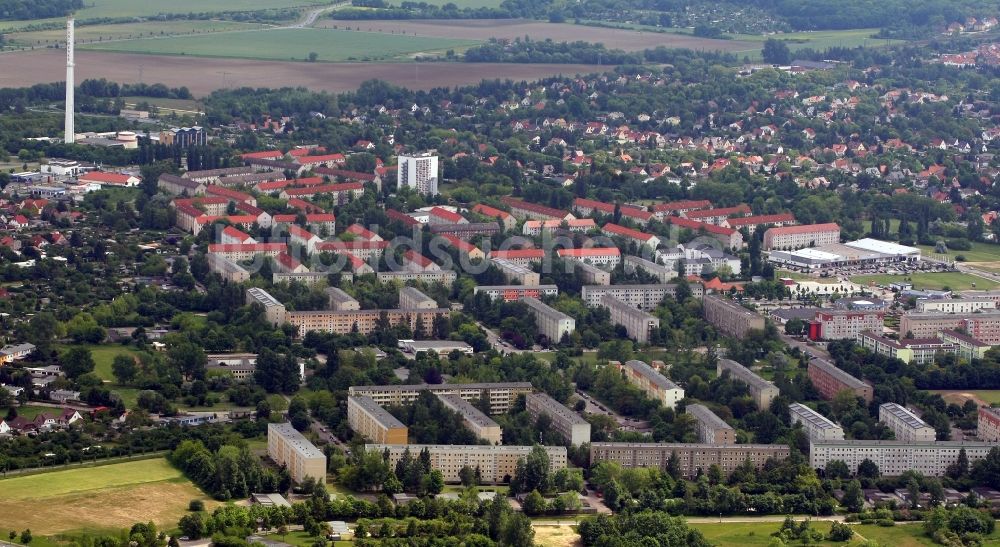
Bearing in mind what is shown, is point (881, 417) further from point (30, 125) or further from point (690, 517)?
point (30, 125)

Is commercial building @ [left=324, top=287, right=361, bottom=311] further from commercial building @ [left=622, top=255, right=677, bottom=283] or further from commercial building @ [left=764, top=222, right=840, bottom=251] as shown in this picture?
commercial building @ [left=764, top=222, right=840, bottom=251]

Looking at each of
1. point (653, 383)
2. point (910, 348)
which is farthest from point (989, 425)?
point (653, 383)

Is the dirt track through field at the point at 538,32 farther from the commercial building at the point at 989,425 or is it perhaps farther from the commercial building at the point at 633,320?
the commercial building at the point at 989,425

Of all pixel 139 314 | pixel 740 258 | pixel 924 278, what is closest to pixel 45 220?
pixel 139 314

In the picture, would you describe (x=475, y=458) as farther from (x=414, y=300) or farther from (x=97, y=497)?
(x=414, y=300)

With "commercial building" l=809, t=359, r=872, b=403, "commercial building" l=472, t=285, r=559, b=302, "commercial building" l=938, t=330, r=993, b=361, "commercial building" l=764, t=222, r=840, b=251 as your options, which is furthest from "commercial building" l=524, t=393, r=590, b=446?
"commercial building" l=764, t=222, r=840, b=251
